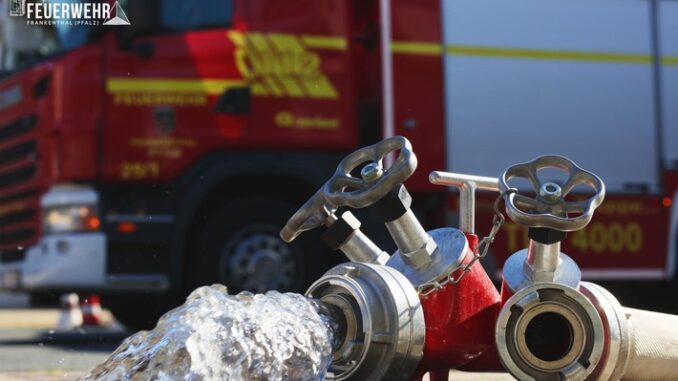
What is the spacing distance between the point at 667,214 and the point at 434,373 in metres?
5.34

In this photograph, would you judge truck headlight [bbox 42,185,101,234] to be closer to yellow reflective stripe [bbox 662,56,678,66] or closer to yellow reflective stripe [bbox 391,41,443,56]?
yellow reflective stripe [bbox 391,41,443,56]

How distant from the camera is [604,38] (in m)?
8.34

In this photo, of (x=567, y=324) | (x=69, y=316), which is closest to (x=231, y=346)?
(x=567, y=324)

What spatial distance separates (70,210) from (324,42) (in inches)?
74.9

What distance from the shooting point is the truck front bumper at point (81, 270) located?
7.38 metres

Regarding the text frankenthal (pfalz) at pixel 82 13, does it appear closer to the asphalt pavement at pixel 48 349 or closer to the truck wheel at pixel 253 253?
the truck wheel at pixel 253 253

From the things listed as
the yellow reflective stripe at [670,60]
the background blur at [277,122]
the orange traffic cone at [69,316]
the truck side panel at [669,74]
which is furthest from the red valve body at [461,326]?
the orange traffic cone at [69,316]

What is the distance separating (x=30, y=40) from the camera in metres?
8.16

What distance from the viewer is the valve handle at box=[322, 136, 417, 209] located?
10.4 feet

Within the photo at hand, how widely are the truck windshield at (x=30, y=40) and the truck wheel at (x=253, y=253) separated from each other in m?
1.41

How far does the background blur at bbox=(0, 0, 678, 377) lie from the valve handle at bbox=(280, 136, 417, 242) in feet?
12.7

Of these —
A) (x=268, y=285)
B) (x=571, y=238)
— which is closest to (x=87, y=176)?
(x=268, y=285)

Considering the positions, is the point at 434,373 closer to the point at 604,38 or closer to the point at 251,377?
the point at 251,377

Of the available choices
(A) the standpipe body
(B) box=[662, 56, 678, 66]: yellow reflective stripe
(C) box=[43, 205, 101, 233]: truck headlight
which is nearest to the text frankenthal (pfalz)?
(C) box=[43, 205, 101, 233]: truck headlight
